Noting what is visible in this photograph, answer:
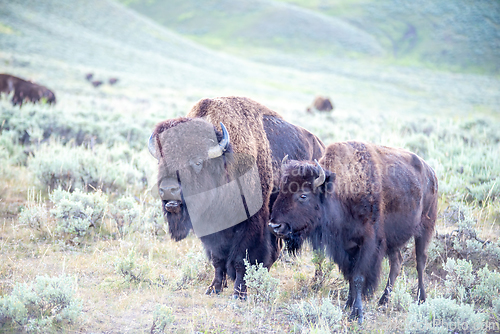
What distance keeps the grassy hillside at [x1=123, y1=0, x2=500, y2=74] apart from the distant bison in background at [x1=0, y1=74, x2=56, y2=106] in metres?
54.7

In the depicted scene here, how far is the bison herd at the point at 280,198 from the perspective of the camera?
3871mm

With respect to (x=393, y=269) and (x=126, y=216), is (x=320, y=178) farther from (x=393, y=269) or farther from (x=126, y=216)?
(x=126, y=216)

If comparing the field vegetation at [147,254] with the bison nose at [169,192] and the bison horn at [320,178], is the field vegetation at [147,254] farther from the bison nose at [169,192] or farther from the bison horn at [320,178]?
the bison horn at [320,178]

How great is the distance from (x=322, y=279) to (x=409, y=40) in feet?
298

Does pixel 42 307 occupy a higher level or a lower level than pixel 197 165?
lower

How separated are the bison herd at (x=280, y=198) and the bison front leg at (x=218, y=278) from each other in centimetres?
1

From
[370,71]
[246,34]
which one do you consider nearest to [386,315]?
[370,71]

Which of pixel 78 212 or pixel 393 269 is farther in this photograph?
pixel 78 212

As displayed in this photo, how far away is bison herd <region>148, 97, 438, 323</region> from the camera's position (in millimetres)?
3871

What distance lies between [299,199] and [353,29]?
305 feet

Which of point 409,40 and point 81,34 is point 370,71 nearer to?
point 409,40

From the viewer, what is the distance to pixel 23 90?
14953 mm

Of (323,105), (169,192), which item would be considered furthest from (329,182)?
(323,105)

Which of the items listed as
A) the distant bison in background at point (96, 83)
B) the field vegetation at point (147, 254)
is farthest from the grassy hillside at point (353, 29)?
the field vegetation at point (147, 254)
